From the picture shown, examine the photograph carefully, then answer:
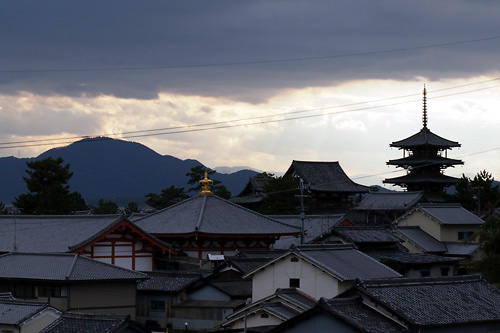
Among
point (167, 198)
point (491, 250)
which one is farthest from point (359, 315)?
point (167, 198)

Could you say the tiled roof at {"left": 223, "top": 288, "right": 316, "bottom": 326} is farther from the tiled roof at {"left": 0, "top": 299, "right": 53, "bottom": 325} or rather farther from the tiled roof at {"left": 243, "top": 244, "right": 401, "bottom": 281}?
the tiled roof at {"left": 0, "top": 299, "right": 53, "bottom": 325}

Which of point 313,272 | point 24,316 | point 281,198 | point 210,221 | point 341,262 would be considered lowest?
point 24,316

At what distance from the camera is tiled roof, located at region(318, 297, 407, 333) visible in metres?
24.2

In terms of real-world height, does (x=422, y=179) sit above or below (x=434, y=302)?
above

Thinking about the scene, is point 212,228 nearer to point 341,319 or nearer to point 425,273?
point 425,273

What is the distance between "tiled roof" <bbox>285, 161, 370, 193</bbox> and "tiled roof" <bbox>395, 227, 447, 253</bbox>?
24.3m

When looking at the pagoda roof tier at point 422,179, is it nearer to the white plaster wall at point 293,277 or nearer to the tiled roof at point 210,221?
the tiled roof at point 210,221

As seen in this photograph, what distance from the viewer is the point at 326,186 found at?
85.9 meters

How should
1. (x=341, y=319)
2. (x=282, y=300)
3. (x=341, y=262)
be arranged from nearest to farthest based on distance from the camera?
(x=341, y=319)
(x=282, y=300)
(x=341, y=262)

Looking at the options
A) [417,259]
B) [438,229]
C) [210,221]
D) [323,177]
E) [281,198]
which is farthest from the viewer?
[323,177]

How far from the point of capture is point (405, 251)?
55219 millimetres

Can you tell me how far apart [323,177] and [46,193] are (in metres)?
30.3

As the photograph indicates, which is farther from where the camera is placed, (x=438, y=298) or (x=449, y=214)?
(x=449, y=214)

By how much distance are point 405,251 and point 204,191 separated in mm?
13883
